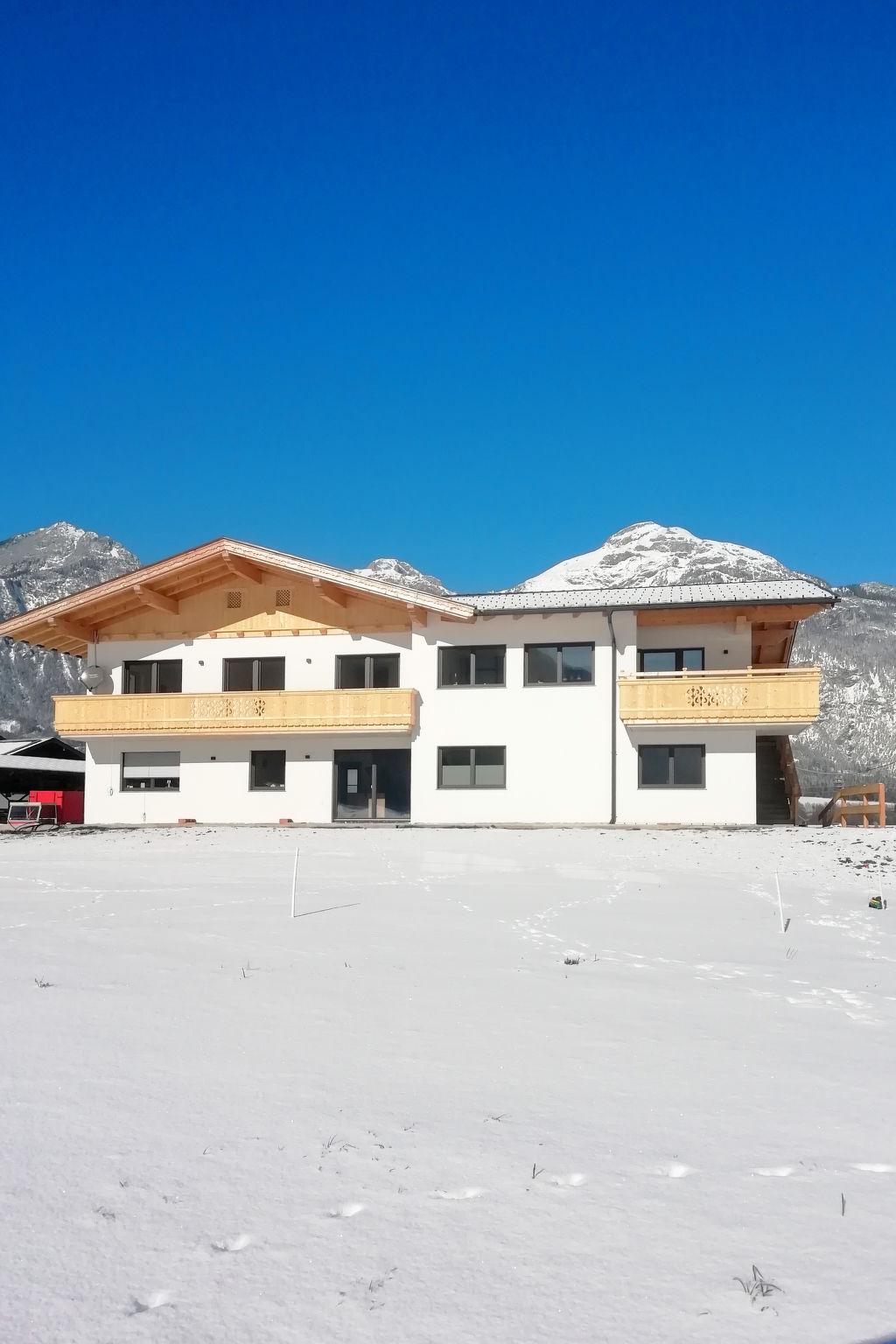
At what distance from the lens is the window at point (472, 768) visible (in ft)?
90.6

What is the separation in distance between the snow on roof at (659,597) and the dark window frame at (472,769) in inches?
150

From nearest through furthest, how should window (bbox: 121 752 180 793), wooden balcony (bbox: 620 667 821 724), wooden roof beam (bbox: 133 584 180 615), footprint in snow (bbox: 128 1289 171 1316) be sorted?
footprint in snow (bbox: 128 1289 171 1316)
wooden balcony (bbox: 620 667 821 724)
wooden roof beam (bbox: 133 584 180 615)
window (bbox: 121 752 180 793)

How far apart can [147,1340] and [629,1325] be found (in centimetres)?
163

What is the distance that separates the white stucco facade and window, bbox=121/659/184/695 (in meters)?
0.66

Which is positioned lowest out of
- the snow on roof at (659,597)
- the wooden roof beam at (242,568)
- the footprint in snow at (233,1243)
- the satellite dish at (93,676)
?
the footprint in snow at (233,1243)

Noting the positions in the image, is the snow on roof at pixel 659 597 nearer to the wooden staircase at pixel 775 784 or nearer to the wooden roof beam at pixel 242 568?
the wooden staircase at pixel 775 784

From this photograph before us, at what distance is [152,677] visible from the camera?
100 feet

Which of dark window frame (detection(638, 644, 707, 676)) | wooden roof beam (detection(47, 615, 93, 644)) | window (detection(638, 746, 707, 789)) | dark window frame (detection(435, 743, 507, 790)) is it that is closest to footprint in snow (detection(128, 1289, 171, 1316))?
dark window frame (detection(435, 743, 507, 790))

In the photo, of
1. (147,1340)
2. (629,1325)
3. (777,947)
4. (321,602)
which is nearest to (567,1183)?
(629,1325)

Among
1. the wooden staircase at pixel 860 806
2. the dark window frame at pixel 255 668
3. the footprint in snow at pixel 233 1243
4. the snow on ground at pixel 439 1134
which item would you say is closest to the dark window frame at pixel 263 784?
the dark window frame at pixel 255 668

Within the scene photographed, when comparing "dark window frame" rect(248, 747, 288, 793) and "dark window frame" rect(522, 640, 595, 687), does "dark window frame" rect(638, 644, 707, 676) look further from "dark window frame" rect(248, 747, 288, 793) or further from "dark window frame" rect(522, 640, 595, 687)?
"dark window frame" rect(248, 747, 288, 793)

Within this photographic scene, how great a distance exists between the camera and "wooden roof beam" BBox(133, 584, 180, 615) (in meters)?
29.3

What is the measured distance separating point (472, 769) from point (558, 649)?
13.2 ft

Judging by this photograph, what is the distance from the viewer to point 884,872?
57.0 feet
